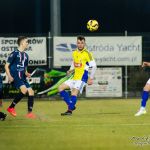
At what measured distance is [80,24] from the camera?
31.0 m

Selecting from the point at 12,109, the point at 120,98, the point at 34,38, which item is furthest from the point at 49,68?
the point at 12,109

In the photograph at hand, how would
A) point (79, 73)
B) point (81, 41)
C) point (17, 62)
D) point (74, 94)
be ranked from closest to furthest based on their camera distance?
1. point (17, 62)
2. point (81, 41)
3. point (74, 94)
4. point (79, 73)

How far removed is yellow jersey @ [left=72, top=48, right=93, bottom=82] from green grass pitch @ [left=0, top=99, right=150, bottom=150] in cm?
93

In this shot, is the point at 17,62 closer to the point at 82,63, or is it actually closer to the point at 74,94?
the point at 74,94

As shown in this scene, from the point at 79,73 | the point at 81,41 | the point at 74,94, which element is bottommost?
the point at 74,94

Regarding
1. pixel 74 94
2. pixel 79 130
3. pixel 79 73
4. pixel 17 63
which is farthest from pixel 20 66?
pixel 79 130

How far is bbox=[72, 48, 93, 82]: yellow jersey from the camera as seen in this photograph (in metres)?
17.2

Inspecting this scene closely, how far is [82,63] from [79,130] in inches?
164

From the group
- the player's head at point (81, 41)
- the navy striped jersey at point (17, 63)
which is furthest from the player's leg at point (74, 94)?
the navy striped jersey at point (17, 63)

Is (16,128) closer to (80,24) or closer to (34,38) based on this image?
(34,38)

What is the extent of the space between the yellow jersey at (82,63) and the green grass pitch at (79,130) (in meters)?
0.93

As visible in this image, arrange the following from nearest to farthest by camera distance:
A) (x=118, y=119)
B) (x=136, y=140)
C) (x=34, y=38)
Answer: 1. (x=136, y=140)
2. (x=118, y=119)
3. (x=34, y=38)

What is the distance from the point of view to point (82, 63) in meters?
17.2

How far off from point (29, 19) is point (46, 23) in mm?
779
